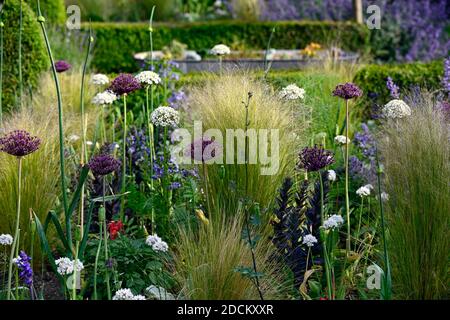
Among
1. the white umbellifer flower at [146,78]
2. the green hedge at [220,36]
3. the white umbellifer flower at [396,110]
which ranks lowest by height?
the white umbellifer flower at [396,110]

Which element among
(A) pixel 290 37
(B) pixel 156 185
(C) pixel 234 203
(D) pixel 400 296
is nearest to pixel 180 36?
(A) pixel 290 37

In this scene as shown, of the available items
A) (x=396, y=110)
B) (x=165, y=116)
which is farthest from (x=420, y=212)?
(x=165, y=116)

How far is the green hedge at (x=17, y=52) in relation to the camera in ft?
23.3

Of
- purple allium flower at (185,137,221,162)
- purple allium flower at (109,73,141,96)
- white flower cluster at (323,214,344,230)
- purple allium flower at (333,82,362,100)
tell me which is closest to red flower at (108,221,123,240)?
purple allium flower at (185,137,221,162)

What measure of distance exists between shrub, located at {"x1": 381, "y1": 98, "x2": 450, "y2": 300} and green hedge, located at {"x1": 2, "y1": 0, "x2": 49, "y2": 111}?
13.7 feet

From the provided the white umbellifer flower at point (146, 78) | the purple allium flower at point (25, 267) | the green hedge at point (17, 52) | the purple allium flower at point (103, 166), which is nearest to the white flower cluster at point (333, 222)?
the purple allium flower at point (103, 166)

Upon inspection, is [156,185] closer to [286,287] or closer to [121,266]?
[121,266]

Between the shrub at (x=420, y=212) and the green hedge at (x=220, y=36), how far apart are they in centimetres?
803

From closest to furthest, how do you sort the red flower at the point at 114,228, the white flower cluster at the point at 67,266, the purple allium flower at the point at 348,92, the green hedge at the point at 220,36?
the white flower cluster at the point at 67,266, the purple allium flower at the point at 348,92, the red flower at the point at 114,228, the green hedge at the point at 220,36

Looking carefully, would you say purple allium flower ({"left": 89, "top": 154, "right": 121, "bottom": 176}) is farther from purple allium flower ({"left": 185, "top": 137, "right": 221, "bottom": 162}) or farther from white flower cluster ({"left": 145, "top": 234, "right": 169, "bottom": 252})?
purple allium flower ({"left": 185, "top": 137, "right": 221, "bottom": 162})

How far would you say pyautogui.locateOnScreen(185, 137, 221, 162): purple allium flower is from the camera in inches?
154

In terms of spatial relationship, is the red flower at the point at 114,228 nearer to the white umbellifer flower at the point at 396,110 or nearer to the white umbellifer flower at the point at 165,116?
the white umbellifer flower at the point at 165,116

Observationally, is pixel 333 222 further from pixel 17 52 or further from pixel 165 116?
pixel 17 52

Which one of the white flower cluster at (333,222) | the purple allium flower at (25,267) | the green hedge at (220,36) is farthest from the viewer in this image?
Result: the green hedge at (220,36)
